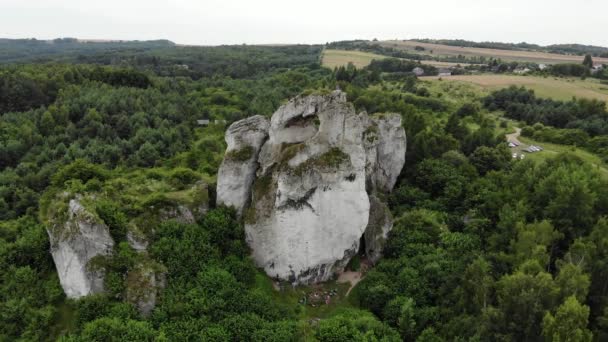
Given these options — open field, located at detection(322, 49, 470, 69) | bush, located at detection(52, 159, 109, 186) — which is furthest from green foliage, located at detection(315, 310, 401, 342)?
open field, located at detection(322, 49, 470, 69)

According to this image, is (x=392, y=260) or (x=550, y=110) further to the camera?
(x=550, y=110)

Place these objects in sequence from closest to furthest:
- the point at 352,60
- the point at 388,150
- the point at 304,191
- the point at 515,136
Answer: the point at 304,191
the point at 388,150
the point at 515,136
the point at 352,60

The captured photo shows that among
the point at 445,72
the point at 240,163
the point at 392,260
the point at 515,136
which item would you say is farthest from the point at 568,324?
the point at 445,72

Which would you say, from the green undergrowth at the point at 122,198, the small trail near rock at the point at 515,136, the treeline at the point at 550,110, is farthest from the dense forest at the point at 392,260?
the treeline at the point at 550,110

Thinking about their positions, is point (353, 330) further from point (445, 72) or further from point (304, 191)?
point (445, 72)

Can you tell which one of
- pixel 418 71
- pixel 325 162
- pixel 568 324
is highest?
pixel 418 71

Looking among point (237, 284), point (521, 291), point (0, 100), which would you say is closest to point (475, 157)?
point (521, 291)
